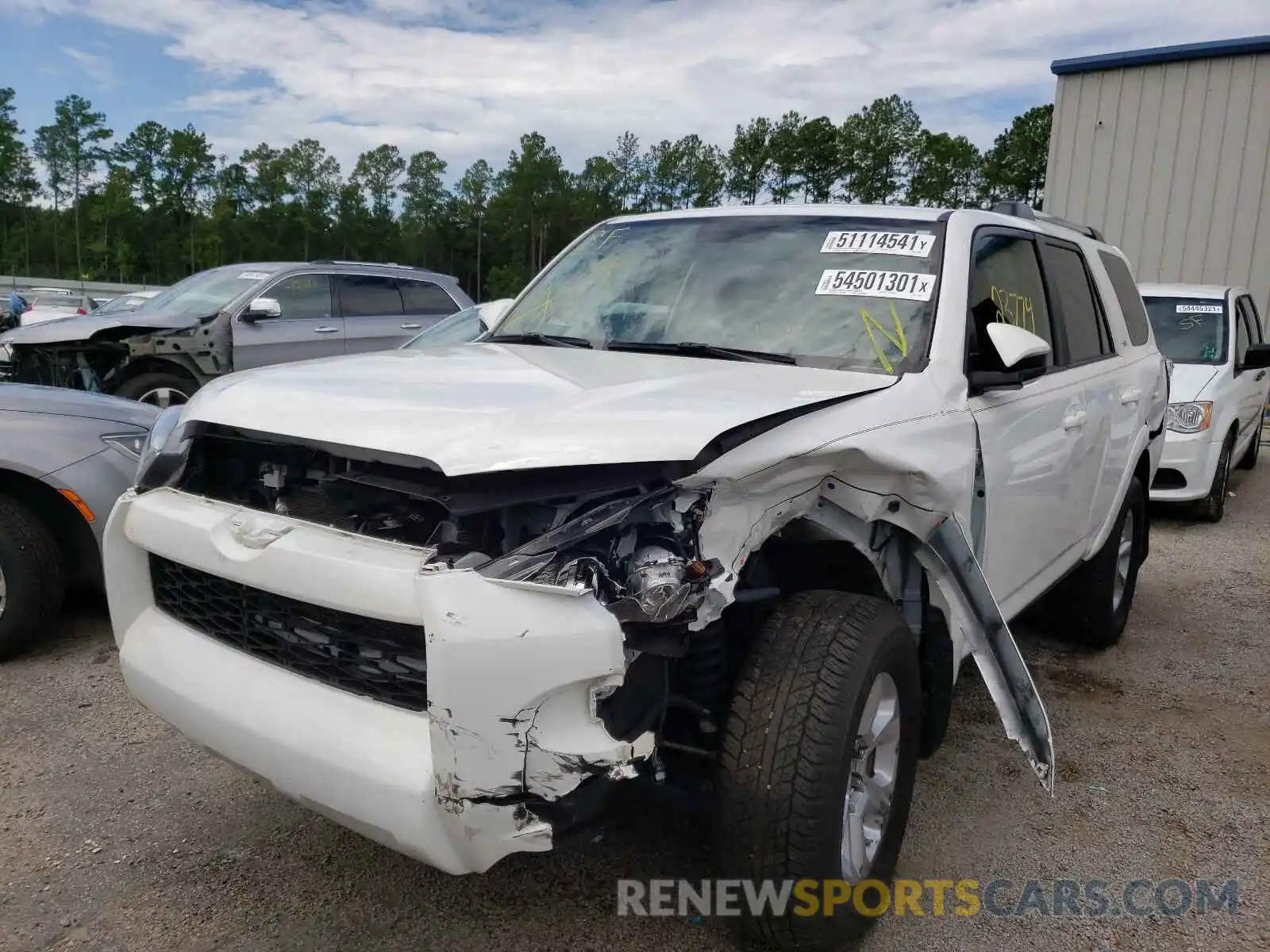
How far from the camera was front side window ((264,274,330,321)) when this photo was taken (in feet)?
30.7

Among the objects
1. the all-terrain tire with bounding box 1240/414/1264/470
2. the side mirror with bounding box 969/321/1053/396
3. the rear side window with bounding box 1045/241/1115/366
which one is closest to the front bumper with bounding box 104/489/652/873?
the side mirror with bounding box 969/321/1053/396

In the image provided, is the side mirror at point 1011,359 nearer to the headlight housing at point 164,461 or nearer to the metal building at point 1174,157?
the headlight housing at point 164,461

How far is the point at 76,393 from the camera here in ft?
14.9

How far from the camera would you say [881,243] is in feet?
10.2

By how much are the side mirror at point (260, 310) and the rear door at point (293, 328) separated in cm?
4

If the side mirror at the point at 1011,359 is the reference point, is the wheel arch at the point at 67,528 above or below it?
below

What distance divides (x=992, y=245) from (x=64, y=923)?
3372 millimetres

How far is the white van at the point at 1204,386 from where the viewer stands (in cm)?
731

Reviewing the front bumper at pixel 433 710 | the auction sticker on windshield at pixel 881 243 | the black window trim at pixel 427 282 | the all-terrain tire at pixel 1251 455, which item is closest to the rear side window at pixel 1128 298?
the auction sticker on windshield at pixel 881 243

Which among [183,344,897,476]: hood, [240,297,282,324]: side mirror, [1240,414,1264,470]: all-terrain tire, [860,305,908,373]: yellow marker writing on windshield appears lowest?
[1240,414,1264,470]: all-terrain tire

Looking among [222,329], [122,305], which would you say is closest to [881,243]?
[222,329]

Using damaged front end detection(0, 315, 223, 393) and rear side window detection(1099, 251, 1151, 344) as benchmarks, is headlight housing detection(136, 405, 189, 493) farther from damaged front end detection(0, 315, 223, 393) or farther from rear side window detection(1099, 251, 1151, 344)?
damaged front end detection(0, 315, 223, 393)

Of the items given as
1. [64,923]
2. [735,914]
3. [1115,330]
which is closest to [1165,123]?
Result: [1115,330]

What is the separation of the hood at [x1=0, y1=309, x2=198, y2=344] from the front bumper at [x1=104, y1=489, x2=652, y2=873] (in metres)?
7.03
